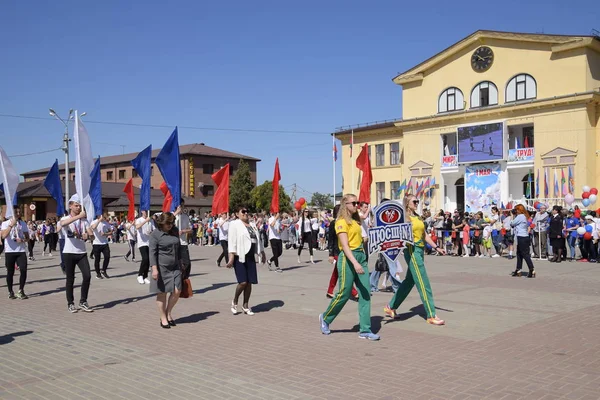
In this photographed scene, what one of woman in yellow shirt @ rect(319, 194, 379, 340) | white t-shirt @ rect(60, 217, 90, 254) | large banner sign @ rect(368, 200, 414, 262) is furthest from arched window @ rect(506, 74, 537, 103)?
white t-shirt @ rect(60, 217, 90, 254)

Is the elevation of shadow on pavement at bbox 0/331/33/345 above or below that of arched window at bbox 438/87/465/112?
below

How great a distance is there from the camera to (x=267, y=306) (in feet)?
33.4

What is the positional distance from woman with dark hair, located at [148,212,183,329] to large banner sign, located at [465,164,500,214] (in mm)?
35195

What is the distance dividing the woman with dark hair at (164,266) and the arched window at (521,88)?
120 ft

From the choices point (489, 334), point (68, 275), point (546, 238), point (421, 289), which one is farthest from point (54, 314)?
point (546, 238)

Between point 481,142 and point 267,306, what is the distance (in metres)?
35.1

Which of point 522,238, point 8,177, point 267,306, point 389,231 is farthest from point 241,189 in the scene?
point 389,231

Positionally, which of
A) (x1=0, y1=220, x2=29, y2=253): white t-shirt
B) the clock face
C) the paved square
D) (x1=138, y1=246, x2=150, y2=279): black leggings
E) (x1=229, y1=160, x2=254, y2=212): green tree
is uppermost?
the clock face

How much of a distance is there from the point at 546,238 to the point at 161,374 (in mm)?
17795

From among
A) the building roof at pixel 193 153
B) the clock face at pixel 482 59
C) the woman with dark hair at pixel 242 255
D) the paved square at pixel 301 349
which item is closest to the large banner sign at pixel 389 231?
the paved square at pixel 301 349

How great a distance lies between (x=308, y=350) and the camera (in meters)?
6.81

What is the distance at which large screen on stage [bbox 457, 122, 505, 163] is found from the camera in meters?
40.6

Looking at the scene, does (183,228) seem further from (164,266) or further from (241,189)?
(241,189)

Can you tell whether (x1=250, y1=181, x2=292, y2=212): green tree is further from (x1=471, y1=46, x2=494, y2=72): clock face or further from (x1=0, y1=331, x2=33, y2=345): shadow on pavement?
(x1=0, y1=331, x2=33, y2=345): shadow on pavement
